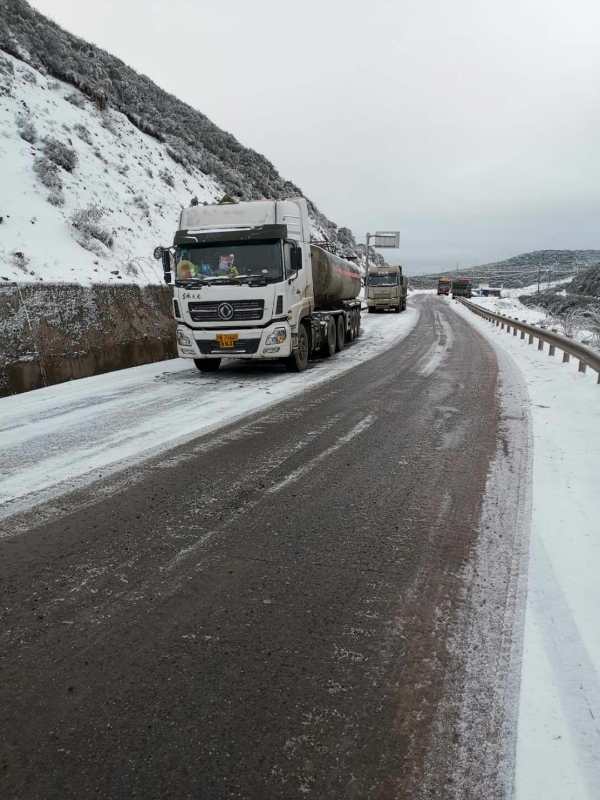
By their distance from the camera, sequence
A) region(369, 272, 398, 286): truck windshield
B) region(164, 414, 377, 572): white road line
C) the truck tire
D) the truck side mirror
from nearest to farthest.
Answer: region(164, 414, 377, 572): white road line, the truck side mirror, the truck tire, region(369, 272, 398, 286): truck windshield

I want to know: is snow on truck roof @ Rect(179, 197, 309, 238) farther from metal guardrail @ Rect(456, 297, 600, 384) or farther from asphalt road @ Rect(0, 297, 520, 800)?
asphalt road @ Rect(0, 297, 520, 800)

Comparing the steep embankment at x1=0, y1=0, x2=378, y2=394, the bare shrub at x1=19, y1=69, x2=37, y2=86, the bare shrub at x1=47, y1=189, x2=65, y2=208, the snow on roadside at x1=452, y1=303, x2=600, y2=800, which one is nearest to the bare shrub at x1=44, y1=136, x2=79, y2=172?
the steep embankment at x1=0, y1=0, x2=378, y2=394

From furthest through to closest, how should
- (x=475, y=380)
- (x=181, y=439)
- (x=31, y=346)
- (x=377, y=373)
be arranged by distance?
(x=377, y=373)
(x=475, y=380)
(x=31, y=346)
(x=181, y=439)

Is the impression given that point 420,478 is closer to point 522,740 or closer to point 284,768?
point 522,740

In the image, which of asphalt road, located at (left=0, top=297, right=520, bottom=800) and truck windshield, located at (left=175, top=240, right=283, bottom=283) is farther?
truck windshield, located at (left=175, top=240, right=283, bottom=283)

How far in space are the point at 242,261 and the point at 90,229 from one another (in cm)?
→ 849

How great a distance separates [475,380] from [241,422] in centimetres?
516

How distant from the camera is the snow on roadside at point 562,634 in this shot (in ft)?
6.33

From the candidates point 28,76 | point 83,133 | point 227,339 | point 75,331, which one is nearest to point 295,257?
point 227,339

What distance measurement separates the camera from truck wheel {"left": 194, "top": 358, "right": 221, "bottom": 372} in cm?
1140

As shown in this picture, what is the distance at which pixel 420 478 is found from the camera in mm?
4848

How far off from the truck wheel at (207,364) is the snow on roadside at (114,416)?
0.20 meters

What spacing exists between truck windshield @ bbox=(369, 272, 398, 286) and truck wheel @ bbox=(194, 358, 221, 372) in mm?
23778

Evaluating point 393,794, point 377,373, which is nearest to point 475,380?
point 377,373
